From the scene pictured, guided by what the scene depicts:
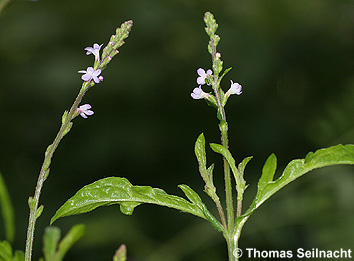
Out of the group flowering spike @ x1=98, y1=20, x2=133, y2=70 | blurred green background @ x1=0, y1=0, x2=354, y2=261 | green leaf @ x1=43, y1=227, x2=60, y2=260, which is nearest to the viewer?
green leaf @ x1=43, y1=227, x2=60, y2=260

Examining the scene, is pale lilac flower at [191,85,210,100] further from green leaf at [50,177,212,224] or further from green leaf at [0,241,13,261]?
green leaf at [0,241,13,261]

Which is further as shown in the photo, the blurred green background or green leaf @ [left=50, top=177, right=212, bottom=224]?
the blurred green background

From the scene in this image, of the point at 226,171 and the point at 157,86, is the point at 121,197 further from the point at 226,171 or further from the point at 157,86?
the point at 157,86

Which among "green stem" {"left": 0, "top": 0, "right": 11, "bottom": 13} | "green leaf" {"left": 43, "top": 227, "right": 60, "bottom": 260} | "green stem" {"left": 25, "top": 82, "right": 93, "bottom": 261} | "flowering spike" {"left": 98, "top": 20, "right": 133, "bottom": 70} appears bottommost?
"green leaf" {"left": 43, "top": 227, "right": 60, "bottom": 260}

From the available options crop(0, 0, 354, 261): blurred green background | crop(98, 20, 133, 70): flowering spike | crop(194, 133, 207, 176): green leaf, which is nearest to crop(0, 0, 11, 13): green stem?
crop(98, 20, 133, 70): flowering spike

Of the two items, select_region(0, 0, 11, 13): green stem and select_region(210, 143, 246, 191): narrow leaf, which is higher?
select_region(0, 0, 11, 13): green stem

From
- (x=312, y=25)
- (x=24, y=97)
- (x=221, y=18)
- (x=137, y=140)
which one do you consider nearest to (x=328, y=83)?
(x=312, y=25)

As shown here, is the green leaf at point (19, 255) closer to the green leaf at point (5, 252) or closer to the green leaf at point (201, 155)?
the green leaf at point (5, 252)
